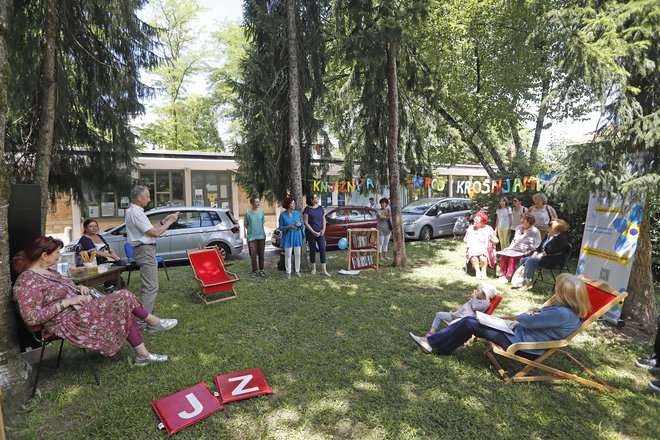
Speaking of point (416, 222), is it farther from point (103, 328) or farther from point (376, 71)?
point (103, 328)

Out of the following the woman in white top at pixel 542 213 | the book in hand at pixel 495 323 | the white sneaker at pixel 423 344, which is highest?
the woman in white top at pixel 542 213

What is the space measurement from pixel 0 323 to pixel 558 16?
6.46 metres

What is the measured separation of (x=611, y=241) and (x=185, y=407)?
5.45m

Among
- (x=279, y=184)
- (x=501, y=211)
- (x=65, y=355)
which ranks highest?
(x=279, y=184)

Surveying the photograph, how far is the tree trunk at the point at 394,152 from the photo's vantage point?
27.2 ft

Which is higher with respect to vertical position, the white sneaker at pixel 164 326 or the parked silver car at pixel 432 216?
the parked silver car at pixel 432 216

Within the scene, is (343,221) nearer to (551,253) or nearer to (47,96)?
(551,253)

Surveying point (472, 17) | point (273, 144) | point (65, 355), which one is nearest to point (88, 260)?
point (65, 355)

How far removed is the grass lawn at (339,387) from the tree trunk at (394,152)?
323 cm

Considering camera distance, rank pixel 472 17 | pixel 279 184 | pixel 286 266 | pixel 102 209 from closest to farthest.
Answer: pixel 286 266 → pixel 279 184 → pixel 472 17 → pixel 102 209

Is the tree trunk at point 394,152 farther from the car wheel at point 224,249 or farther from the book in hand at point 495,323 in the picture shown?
the book in hand at point 495,323

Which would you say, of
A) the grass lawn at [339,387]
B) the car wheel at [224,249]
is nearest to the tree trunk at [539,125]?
the grass lawn at [339,387]

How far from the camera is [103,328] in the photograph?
11.3 ft

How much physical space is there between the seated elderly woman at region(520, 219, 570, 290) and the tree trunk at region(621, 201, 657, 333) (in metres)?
1.51
